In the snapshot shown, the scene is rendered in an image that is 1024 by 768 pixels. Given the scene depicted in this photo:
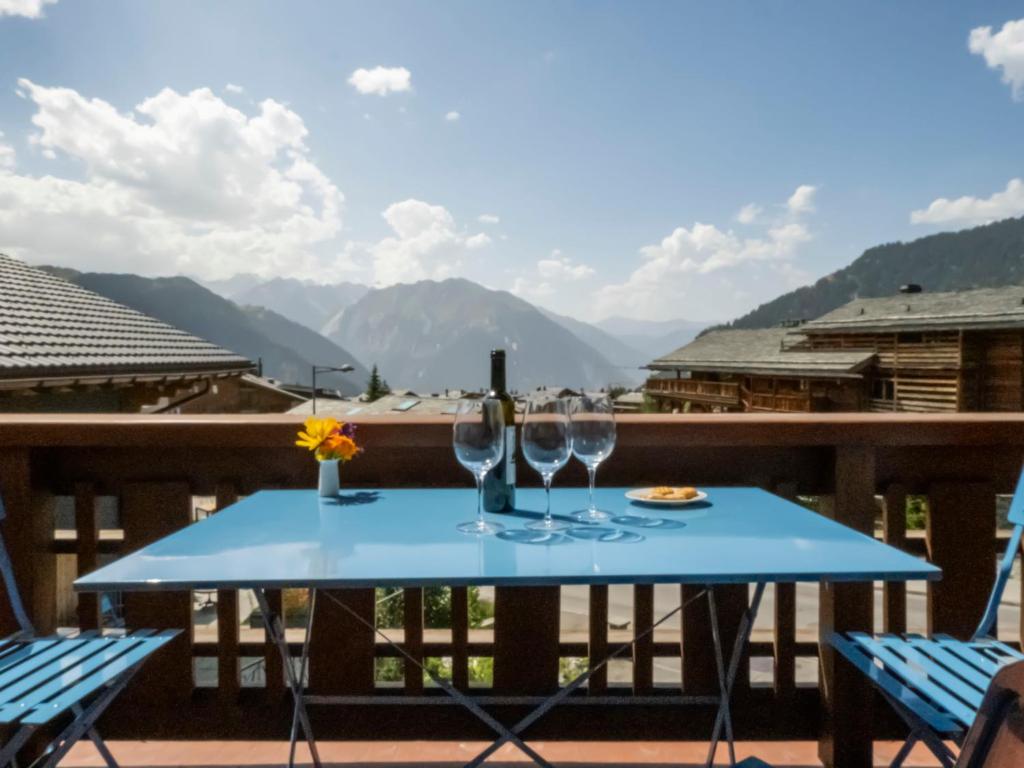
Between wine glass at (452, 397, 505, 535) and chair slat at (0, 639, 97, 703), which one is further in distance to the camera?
wine glass at (452, 397, 505, 535)

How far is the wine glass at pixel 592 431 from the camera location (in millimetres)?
1456

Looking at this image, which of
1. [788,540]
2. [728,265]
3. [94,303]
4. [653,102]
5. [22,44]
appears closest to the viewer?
[788,540]

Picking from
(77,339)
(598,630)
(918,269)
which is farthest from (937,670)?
(918,269)

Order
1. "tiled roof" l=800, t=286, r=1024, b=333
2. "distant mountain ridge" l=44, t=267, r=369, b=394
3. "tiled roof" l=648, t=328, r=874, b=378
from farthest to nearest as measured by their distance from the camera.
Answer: "distant mountain ridge" l=44, t=267, r=369, b=394 → "tiled roof" l=648, t=328, r=874, b=378 → "tiled roof" l=800, t=286, r=1024, b=333

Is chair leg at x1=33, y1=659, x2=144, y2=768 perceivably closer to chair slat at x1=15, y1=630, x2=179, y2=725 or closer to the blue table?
chair slat at x1=15, y1=630, x2=179, y2=725

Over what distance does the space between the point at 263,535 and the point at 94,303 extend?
11170mm

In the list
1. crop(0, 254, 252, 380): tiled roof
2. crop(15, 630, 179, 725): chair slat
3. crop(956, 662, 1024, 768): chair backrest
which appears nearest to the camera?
crop(956, 662, 1024, 768): chair backrest

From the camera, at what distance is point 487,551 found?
119cm

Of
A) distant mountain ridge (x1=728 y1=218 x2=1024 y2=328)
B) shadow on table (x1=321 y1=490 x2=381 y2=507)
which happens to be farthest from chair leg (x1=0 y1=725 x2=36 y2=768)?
distant mountain ridge (x1=728 y1=218 x2=1024 y2=328)

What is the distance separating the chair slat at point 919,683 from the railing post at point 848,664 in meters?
0.36

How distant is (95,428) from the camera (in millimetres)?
1918

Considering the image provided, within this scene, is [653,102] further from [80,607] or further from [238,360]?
[80,607]

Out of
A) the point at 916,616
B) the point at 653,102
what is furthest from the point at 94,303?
the point at 653,102

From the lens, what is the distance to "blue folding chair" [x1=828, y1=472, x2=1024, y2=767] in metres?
1.22
